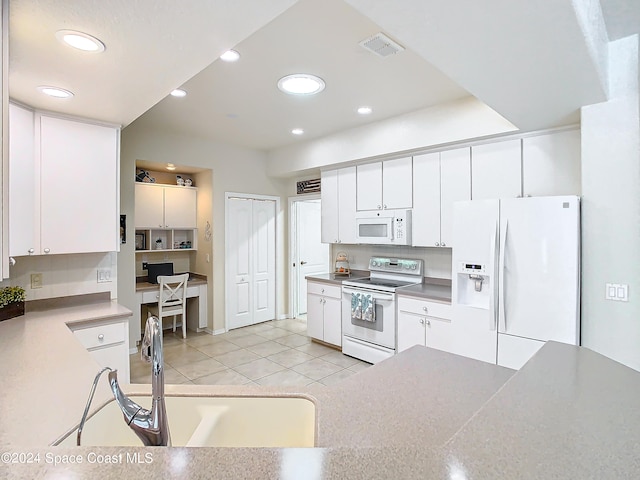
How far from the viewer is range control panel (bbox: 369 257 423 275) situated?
4074 millimetres

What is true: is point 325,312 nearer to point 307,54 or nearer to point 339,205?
point 339,205

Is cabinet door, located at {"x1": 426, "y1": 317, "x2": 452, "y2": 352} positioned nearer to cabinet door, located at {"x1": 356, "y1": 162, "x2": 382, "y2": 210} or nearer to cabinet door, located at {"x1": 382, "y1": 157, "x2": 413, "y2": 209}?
cabinet door, located at {"x1": 382, "y1": 157, "x2": 413, "y2": 209}

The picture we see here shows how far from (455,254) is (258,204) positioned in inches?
134

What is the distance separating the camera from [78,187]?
2.72 metres

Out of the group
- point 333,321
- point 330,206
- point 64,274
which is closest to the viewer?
point 64,274

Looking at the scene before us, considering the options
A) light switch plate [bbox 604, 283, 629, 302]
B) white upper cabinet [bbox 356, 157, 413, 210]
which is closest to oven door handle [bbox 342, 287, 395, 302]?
white upper cabinet [bbox 356, 157, 413, 210]

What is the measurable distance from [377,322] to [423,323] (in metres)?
0.56

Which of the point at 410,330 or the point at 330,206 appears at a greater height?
the point at 330,206

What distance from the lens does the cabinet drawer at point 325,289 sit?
432 centimetres

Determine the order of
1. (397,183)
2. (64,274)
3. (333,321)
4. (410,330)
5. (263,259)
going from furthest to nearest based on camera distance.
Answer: (263,259)
(333,321)
(397,183)
(410,330)
(64,274)

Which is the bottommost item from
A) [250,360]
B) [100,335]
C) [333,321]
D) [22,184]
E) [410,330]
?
[250,360]

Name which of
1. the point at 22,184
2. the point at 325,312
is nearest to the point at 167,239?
the point at 325,312

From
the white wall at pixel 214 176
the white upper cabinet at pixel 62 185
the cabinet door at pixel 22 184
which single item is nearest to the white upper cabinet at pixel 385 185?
the white wall at pixel 214 176

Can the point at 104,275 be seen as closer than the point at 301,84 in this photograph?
No
